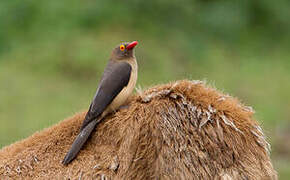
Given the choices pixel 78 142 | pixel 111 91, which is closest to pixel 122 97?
pixel 111 91

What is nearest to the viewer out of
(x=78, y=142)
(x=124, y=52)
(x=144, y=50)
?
(x=78, y=142)

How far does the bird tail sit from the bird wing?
4cm

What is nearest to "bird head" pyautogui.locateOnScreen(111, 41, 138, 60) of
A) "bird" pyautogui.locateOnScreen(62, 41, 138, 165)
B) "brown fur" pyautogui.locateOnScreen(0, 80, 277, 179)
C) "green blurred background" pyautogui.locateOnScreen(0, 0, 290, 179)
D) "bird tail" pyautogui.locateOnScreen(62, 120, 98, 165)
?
"bird" pyautogui.locateOnScreen(62, 41, 138, 165)

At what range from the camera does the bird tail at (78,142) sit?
136 inches

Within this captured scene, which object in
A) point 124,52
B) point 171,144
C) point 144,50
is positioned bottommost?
point 171,144

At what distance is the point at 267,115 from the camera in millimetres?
8633

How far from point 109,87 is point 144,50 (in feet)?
18.3

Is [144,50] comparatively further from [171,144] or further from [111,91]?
[171,144]

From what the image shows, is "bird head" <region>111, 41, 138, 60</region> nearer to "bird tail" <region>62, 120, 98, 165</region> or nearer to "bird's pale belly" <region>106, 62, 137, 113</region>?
"bird's pale belly" <region>106, 62, 137, 113</region>

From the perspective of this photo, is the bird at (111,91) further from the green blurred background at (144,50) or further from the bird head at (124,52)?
the green blurred background at (144,50)

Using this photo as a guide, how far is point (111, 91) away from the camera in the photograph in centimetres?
369

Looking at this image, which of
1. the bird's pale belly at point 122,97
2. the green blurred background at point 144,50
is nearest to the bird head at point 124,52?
the bird's pale belly at point 122,97

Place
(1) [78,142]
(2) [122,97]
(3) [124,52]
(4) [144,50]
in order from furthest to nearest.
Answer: (4) [144,50] < (3) [124,52] < (2) [122,97] < (1) [78,142]

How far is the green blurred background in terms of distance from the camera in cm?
853
